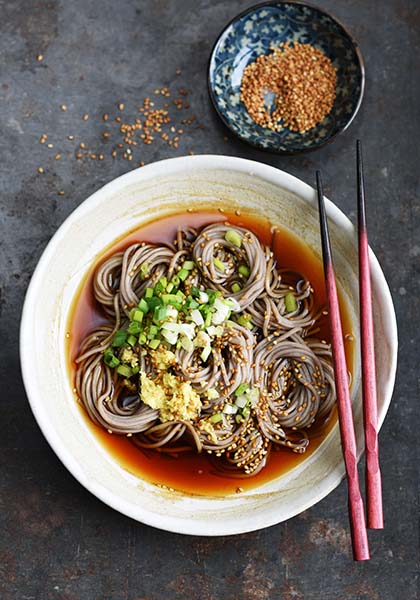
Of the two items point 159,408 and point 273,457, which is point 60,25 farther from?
point 273,457

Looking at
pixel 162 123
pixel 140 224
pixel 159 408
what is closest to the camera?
pixel 159 408

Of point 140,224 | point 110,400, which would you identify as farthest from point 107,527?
point 140,224

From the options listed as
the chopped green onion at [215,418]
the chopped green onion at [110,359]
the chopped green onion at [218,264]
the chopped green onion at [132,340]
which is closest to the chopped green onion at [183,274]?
the chopped green onion at [218,264]

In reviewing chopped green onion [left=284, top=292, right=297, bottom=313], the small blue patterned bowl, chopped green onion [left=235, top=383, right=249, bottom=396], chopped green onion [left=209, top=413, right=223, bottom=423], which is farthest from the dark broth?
the small blue patterned bowl

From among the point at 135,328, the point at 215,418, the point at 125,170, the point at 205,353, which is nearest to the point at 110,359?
the point at 135,328

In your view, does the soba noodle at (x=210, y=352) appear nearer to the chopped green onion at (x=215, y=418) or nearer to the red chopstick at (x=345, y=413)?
the chopped green onion at (x=215, y=418)

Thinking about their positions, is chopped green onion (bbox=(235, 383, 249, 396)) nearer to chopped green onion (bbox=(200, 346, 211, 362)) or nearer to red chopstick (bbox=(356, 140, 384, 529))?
chopped green onion (bbox=(200, 346, 211, 362))

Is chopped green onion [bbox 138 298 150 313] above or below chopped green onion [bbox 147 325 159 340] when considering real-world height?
above
